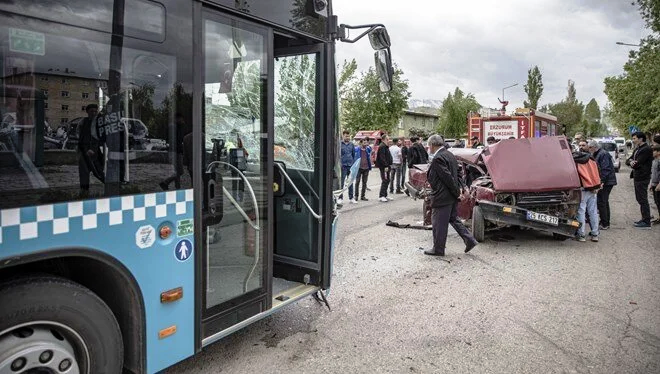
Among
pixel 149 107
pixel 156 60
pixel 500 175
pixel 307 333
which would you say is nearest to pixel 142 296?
pixel 149 107

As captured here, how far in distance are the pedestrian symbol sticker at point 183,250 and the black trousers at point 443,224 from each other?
487 cm

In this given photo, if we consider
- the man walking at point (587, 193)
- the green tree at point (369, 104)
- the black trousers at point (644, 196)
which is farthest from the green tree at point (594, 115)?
the man walking at point (587, 193)

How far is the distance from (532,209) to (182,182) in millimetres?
6874

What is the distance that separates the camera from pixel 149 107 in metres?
2.82

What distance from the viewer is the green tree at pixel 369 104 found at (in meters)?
40.9

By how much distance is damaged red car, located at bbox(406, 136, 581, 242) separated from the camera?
25.9 ft

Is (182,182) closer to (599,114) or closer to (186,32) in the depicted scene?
(186,32)

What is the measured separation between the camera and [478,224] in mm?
8258

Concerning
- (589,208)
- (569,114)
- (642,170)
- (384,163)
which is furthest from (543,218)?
(569,114)

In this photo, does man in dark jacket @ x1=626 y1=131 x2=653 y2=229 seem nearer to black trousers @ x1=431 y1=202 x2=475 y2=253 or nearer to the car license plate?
the car license plate

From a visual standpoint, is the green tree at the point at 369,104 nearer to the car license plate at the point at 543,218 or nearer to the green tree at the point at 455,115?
the green tree at the point at 455,115

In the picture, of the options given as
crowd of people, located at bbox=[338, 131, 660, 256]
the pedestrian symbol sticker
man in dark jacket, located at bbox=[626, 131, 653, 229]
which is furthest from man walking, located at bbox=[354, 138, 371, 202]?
the pedestrian symbol sticker

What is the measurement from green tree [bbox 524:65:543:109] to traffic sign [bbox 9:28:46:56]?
310 ft

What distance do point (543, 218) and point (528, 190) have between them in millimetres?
526
